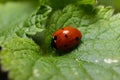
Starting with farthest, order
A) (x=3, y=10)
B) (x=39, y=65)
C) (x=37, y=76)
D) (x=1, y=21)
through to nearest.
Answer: (x=3, y=10), (x=1, y=21), (x=39, y=65), (x=37, y=76)

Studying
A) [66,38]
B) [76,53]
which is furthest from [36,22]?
[76,53]

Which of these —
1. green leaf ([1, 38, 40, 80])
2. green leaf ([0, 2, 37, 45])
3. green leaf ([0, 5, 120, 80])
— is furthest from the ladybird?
green leaf ([0, 2, 37, 45])

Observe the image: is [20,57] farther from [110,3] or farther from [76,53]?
[110,3]

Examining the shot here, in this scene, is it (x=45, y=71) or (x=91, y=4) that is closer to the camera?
(x=45, y=71)

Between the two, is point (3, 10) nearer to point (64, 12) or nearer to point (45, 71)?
point (64, 12)

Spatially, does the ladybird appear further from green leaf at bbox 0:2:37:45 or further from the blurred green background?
green leaf at bbox 0:2:37:45

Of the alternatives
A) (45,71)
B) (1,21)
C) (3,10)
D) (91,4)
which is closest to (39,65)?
(45,71)
